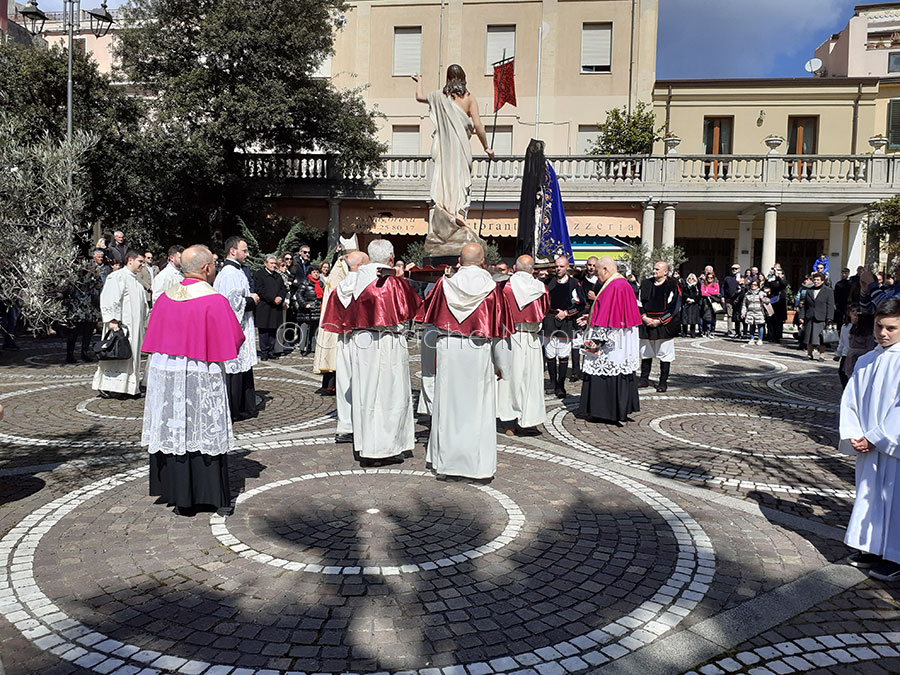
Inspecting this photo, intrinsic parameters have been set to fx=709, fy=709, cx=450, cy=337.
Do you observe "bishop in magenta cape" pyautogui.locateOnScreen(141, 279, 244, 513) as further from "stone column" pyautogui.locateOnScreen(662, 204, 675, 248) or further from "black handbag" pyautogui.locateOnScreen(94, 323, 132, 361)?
"stone column" pyautogui.locateOnScreen(662, 204, 675, 248)

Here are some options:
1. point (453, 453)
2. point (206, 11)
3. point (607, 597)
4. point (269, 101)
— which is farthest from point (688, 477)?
point (206, 11)

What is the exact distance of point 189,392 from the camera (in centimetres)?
506

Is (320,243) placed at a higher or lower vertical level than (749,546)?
higher

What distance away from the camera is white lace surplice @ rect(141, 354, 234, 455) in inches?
198

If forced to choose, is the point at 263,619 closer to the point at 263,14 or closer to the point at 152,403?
the point at 152,403

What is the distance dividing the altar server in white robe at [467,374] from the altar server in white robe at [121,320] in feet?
17.2

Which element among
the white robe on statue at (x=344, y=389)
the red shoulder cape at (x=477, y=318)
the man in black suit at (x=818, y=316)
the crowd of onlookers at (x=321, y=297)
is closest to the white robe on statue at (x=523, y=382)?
the crowd of onlookers at (x=321, y=297)

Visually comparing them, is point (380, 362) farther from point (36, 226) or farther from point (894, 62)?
point (894, 62)

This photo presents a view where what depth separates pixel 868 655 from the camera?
3490 millimetres

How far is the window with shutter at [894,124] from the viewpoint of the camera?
2700cm

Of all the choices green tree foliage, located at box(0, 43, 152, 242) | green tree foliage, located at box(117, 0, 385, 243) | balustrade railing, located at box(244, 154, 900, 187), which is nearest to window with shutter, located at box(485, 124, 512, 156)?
balustrade railing, located at box(244, 154, 900, 187)

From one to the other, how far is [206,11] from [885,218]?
71.6 ft

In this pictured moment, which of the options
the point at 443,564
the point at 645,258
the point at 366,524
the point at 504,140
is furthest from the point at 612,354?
the point at 504,140

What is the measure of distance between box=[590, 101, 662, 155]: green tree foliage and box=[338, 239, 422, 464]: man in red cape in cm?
2066
